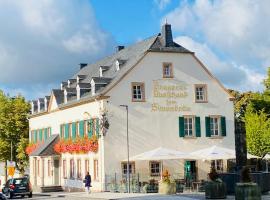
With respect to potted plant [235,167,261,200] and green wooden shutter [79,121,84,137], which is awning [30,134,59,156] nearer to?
green wooden shutter [79,121,84,137]

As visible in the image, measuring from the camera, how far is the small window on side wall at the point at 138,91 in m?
42.2

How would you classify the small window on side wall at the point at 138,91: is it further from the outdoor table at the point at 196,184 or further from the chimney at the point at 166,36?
the outdoor table at the point at 196,184

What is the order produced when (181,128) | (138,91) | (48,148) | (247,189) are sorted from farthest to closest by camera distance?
(48,148) → (181,128) → (138,91) → (247,189)

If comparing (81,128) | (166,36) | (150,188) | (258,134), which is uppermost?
(166,36)

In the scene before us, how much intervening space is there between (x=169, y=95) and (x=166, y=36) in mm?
4472

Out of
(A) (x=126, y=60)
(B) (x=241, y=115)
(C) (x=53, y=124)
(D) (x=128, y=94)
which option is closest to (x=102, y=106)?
(D) (x=128, y=94)

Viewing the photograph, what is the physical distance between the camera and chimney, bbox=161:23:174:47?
44.1m

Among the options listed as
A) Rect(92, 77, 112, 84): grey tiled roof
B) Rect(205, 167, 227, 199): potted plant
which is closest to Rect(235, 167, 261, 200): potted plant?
Rect(205, 167, 227, 199): potted plant

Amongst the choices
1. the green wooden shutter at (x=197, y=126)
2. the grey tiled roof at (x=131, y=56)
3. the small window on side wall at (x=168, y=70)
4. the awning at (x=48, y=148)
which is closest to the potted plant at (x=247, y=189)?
the grey tiled roof at (x=131, y=56)

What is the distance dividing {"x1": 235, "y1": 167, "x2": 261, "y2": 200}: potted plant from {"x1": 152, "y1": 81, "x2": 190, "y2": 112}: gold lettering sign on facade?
741 inches

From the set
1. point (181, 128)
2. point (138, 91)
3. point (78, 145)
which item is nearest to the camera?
point (138, 91)

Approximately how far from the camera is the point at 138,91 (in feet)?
140

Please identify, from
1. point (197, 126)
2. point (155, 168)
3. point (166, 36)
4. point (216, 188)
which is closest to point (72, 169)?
point (155, 168)

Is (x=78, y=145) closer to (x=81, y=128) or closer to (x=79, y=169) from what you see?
(x=81, y=128)
